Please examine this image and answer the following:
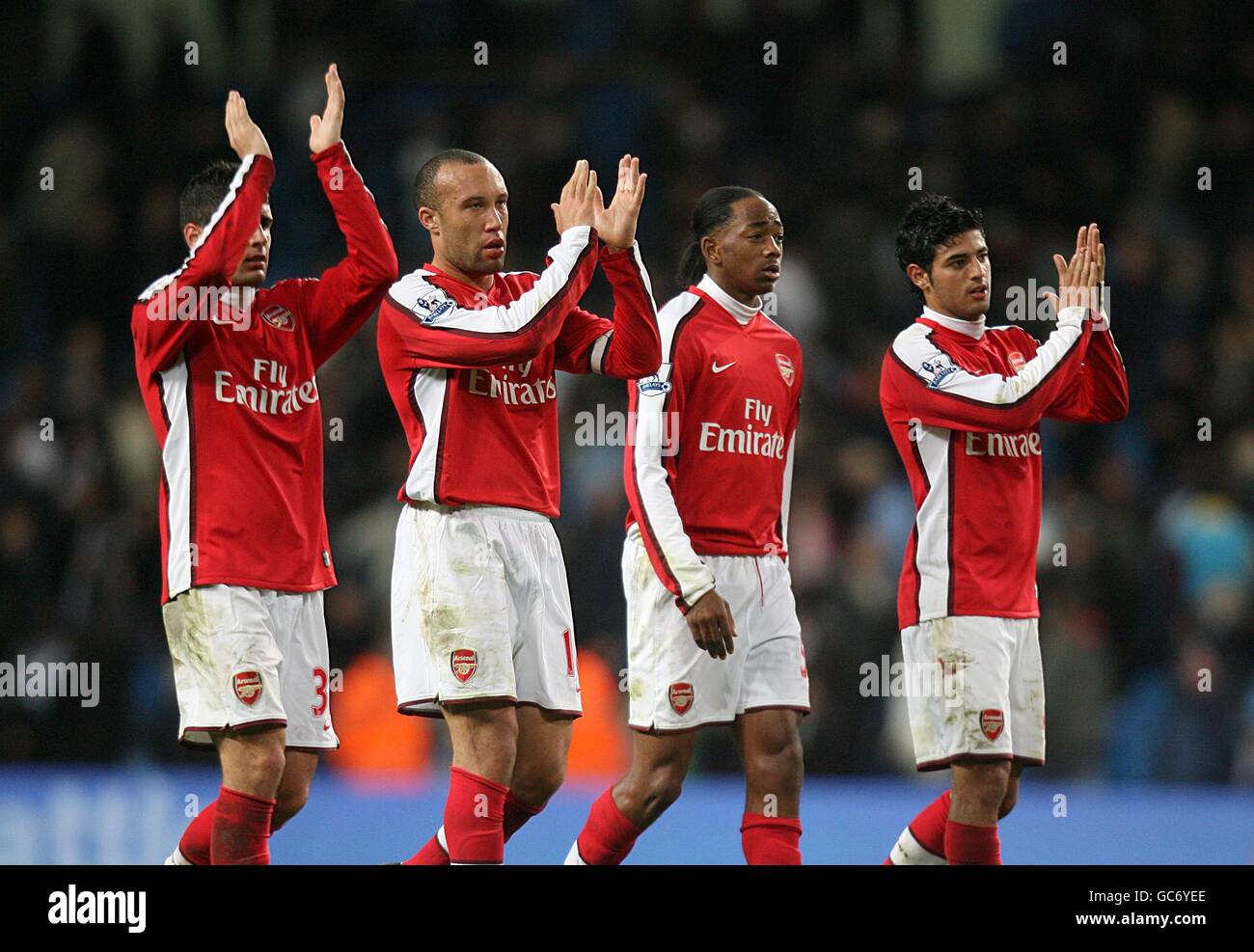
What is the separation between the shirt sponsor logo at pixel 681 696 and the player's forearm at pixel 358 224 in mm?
1536

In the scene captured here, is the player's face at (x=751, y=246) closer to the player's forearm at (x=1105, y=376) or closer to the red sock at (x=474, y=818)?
the player's forearm at (x=1105, y=376)

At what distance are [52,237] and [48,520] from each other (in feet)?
8.40

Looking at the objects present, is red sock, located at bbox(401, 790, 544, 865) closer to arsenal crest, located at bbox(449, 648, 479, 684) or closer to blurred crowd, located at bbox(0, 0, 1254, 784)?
arsenal crest, located at bbox(449, 648, 479, 684)

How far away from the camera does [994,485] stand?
6.11 metres

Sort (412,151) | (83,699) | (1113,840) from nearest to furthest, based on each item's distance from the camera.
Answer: (1113,840) < (83,699) < (412,151)

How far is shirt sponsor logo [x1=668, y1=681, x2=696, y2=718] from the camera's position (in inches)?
231

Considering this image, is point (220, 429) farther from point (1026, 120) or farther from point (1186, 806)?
point (1026, 120)

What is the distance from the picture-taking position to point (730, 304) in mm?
6219

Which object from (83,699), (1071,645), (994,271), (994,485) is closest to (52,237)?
(83,699)

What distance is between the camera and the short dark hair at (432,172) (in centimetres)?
582

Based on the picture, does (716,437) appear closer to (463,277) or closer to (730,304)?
(730,304)

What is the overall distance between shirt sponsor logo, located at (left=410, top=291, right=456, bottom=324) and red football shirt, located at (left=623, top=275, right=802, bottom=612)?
741 millimetres

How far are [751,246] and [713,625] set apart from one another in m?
1.30

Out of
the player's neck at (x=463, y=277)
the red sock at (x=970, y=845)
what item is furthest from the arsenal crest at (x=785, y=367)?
the red sock at (x=970, y=845)
